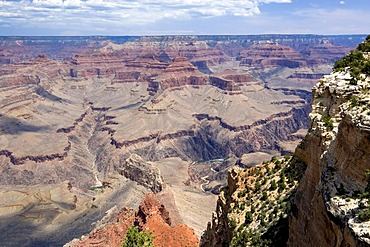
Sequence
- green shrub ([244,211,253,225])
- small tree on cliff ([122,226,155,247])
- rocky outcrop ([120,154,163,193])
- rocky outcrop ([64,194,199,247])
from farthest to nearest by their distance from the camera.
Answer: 1. rocky outcrop ([120,154,163,193])
2. rocky outcrop ([64,194,199,247])
3. small tree on cliff ([122,226,155,247])
4. green shrub ([244,211,253,225])

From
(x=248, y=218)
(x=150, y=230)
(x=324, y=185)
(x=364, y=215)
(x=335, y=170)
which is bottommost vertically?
(x=150, y=230)

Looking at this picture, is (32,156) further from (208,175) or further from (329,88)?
(329,88)

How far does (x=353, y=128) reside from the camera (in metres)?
20.8

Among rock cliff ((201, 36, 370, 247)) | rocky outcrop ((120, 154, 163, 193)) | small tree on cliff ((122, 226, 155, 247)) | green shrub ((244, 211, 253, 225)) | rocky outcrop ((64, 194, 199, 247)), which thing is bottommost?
rocky outcrop ((120, 154, 163, 193))

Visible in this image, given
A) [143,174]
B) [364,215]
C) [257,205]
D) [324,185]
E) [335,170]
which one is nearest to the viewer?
[364,215]

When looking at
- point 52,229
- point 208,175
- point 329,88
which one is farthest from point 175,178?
point 329,88

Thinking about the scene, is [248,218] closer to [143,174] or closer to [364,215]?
[364,215]

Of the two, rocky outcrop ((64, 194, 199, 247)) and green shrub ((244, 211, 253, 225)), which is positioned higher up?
green shrub ((244, 211, 253, 225))

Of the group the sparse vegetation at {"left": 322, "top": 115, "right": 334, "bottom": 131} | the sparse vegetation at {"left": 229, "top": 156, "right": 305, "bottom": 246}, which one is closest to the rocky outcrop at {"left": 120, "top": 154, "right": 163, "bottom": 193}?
the sparse vegetation at {"left": 229, "top": 156, "right": 305, "bottom": 246}

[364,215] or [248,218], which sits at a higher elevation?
[364,215]

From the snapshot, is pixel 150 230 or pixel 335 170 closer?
pixel 335 170

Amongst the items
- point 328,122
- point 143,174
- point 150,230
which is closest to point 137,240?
point 150,230

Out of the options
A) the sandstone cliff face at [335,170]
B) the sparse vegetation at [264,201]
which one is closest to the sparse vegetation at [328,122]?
the sandstone cliff face at [335,170]

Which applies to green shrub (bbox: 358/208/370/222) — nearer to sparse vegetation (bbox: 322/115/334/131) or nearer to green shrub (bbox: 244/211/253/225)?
sparse vegetation (bbox: 322/115/334/131)
